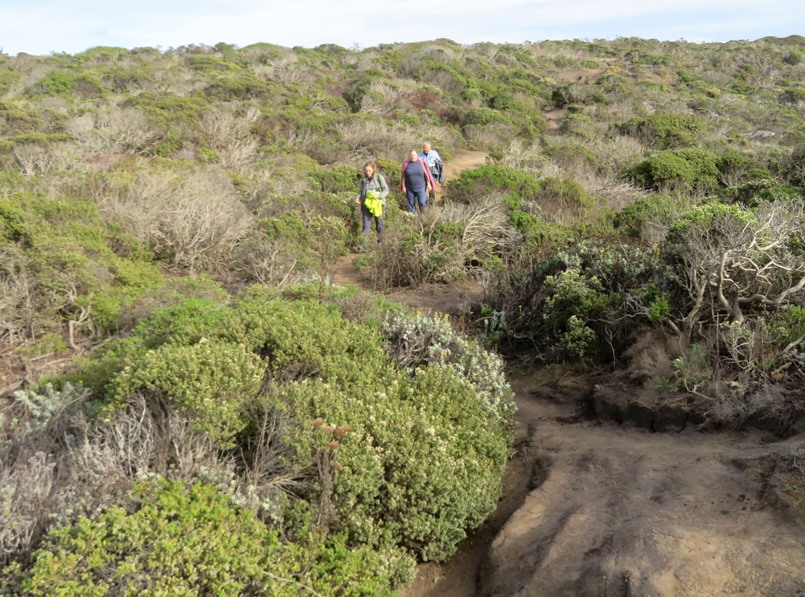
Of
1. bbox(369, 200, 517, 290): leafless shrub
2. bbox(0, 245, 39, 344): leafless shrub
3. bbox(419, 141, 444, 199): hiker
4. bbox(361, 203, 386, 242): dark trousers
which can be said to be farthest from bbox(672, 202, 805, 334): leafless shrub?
bbox(0, 245, 39, 344): leafless shrub

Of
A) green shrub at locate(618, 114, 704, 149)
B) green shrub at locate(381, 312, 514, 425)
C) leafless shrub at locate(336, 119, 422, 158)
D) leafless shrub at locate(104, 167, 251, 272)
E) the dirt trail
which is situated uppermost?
green shrub at locate(618, 114, 704, 149)

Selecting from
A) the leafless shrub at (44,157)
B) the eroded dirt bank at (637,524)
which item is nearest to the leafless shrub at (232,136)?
the leafless shrub at (44,157)

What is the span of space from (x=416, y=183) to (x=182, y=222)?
4.37 metres

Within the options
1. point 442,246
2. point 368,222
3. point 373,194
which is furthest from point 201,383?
point 368,222

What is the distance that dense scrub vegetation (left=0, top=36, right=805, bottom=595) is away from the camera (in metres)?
3.01

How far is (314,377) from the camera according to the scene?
13.9 feet

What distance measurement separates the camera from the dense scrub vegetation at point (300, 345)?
3012 millimetres

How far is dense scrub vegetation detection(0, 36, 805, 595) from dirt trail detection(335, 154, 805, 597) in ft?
1.00

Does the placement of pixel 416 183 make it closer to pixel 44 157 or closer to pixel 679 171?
pixel 679 171

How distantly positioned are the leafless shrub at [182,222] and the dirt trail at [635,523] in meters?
5.24

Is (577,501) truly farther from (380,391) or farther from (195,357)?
(195,357)

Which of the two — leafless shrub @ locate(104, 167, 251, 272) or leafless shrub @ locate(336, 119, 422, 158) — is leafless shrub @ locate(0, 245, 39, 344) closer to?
leafless shrub @ locate(104, 167, 251, 272)

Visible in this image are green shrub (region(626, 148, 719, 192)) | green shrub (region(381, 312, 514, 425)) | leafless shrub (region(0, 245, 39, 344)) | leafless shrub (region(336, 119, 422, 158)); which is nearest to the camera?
green shrub (region(381, 312, 514, 425))

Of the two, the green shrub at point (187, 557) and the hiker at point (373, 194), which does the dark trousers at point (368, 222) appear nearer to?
Result: the hiker at point (373, 194)
